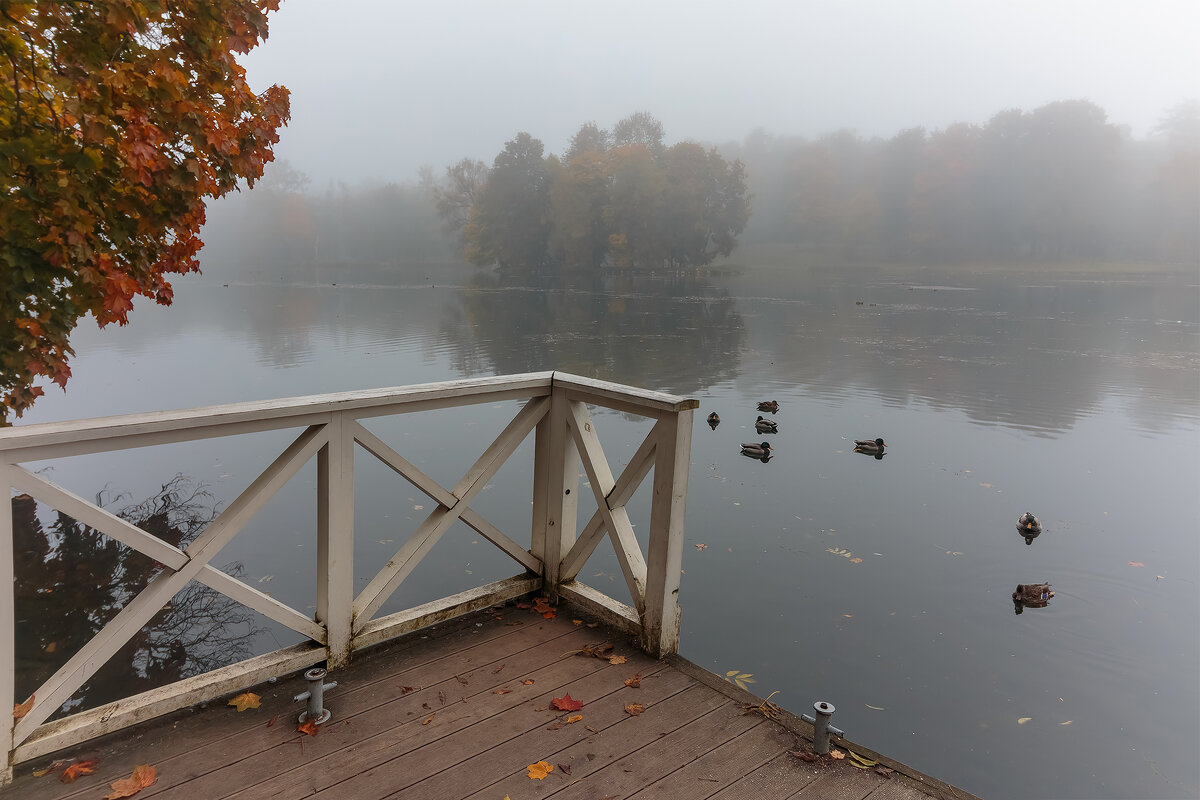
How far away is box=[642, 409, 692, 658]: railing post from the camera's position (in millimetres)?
3281

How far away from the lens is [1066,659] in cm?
593

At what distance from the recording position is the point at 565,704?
3.01 m

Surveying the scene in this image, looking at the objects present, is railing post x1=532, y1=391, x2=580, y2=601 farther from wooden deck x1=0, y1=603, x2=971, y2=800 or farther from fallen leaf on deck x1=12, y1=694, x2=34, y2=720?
fallen leaf on deck x1=12, y1=694, x2=34, y2=720

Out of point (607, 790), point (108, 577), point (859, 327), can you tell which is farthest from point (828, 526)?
point (859, 327)

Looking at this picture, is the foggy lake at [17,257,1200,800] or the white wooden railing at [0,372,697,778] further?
the foggy lake at [17,257,1200,800]

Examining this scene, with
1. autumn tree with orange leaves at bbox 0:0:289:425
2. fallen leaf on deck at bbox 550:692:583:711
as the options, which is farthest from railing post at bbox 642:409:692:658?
autumn tree with orange leaves at bbox 0:0:289:425

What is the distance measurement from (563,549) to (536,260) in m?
82.4

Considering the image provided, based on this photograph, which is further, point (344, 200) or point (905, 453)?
point (344, 200)

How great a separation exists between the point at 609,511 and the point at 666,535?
0.35 meters

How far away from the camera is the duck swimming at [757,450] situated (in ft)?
36.8

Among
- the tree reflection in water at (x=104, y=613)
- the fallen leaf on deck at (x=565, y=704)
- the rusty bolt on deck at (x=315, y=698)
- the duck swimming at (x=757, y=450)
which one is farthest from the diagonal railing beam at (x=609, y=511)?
the duck swimming at (x=757, y=450)

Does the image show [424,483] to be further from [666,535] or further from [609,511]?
[666,535]

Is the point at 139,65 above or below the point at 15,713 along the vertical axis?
above

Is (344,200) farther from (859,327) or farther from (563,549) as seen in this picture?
(563,549)
